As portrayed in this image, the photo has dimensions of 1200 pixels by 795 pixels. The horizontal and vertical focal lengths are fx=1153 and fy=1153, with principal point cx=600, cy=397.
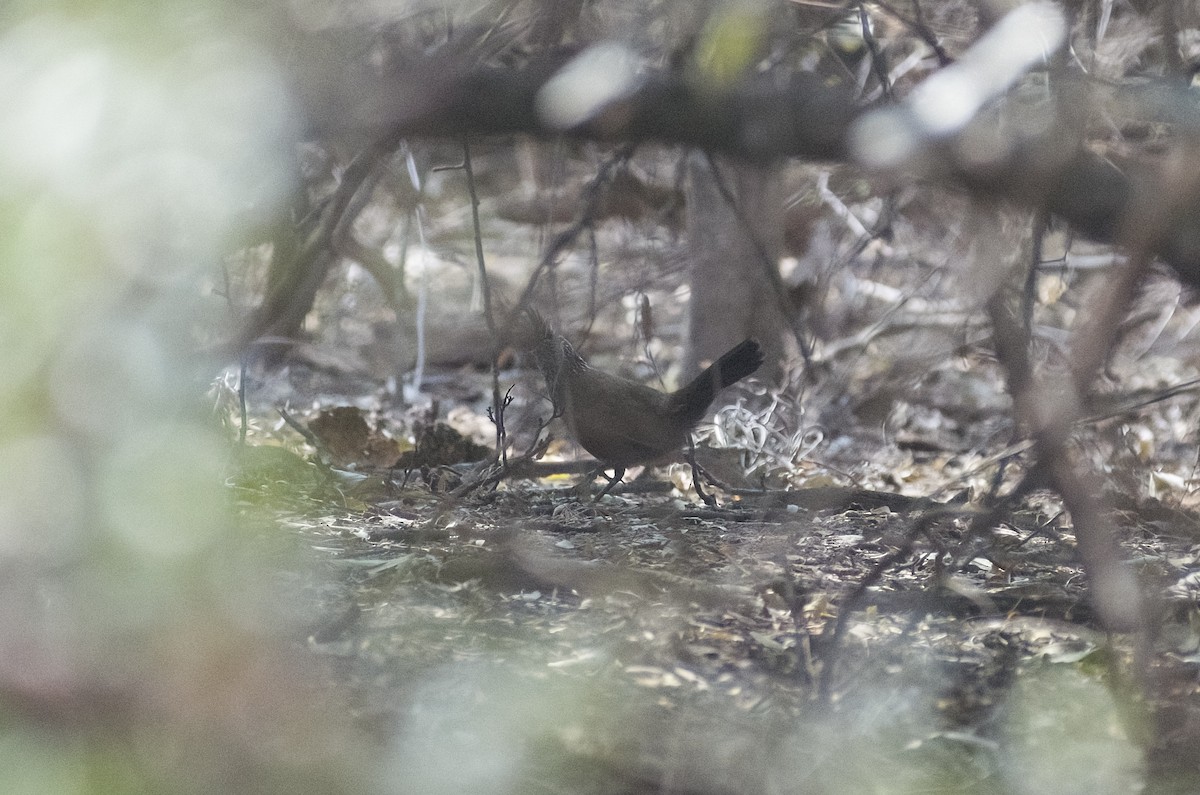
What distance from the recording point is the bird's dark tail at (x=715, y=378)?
3.41m

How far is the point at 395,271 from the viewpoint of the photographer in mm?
3943

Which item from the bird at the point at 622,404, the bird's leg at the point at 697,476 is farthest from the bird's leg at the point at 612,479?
the bird's leg at the point at 697,476

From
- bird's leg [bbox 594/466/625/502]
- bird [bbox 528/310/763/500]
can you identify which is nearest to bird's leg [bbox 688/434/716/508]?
bird [bbox 528/310/763/500]

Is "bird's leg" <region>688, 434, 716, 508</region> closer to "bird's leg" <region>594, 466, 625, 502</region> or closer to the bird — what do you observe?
the bird

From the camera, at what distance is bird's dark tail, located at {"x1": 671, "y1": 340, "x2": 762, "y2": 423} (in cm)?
341

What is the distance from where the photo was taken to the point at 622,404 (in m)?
3.56

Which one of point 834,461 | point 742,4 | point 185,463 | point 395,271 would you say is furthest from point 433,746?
point 834,461

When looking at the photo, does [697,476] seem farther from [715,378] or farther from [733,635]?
[733,635]

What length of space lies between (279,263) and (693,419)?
5.83 feet

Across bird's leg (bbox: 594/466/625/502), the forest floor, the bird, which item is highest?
the bird

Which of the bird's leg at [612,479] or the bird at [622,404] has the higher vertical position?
the bird at [622,404]

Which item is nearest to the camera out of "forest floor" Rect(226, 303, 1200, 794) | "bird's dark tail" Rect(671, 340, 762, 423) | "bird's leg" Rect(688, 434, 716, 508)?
"forest floor" Rect(226, 303, 1200, 794)

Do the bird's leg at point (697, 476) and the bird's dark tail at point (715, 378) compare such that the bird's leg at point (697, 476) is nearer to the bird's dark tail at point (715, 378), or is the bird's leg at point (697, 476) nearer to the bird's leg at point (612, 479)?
the bird's dark tail at point (715, 378)

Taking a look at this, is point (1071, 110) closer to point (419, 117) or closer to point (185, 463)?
point (419, 117)
